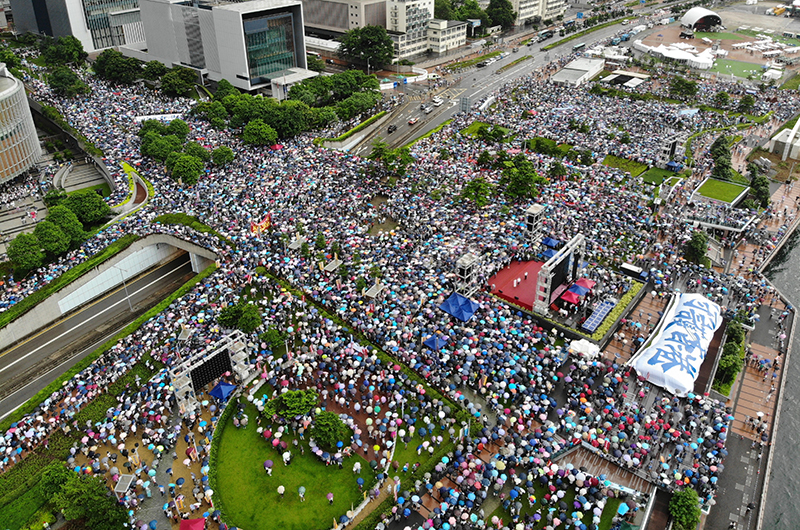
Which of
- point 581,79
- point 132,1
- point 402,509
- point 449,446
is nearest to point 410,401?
point 449,446

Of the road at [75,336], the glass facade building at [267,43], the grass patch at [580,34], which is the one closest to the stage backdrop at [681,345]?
the road at [75,336]

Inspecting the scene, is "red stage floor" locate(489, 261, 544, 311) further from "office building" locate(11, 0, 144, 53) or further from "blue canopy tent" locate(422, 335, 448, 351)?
"office building" locate(11, 0, 144, 53)

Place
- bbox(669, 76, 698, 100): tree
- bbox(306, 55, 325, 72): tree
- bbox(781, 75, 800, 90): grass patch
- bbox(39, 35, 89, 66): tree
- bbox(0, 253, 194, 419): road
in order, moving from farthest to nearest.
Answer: bbox(306, 55, 325, 72): tree → bbox(39, 35, 89, 66): tree → bbox(781, 75, 800, 90): grass patch → bbox(669, 76, 698, 100): tree → bbox(0, 253, 194, 419): road

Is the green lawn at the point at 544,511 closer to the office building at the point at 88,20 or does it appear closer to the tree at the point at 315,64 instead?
the tree at the point at 315,64

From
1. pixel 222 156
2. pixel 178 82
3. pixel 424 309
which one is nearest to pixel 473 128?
pixel 222 156

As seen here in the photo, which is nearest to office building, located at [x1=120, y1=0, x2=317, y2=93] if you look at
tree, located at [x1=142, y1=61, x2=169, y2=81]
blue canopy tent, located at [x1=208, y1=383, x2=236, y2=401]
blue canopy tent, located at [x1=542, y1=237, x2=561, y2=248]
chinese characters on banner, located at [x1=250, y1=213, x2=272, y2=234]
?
tree, located at [x1=142, y1=61, x2=169, y2=81]

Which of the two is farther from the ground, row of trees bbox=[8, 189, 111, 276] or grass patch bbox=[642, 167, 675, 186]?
row of trees bbox=[8, 189, 111, 276]

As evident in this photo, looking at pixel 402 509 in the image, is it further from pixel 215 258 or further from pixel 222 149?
pixel 222 149

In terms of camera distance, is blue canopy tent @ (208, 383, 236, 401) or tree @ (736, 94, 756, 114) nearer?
blue canopy tent @ (208, 383, 236, 401)
